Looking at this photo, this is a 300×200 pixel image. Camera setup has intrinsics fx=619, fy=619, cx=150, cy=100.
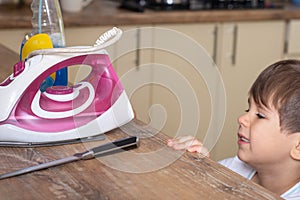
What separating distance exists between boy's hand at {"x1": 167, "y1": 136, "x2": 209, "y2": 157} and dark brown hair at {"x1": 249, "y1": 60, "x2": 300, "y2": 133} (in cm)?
19

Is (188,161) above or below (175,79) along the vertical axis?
below

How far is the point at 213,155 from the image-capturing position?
10.9ft

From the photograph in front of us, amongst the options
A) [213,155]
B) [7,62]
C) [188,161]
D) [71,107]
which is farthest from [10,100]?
[213,155]

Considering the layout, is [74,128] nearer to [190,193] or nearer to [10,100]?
[10,100]

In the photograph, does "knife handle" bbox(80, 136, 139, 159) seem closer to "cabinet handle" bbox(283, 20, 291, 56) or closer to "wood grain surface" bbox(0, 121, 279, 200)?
"wood grain surface" bbox(0, 121, 279, 200)

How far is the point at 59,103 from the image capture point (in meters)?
1.30

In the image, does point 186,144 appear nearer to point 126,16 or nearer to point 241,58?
point 126,16

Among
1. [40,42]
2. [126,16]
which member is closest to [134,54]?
[126,16]

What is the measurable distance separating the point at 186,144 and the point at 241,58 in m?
2.06

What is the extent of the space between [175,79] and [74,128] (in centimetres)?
23

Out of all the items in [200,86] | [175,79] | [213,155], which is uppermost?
[175,79]

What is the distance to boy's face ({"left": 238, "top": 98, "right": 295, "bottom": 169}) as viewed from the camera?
1444mm

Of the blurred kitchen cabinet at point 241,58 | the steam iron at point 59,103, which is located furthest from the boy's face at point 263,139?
the blurred kitchen cabinet at point 241,58

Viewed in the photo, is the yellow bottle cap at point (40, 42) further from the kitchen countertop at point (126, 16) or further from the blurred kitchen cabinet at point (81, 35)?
the blurred kitchen cabinet at point (81, 35)
